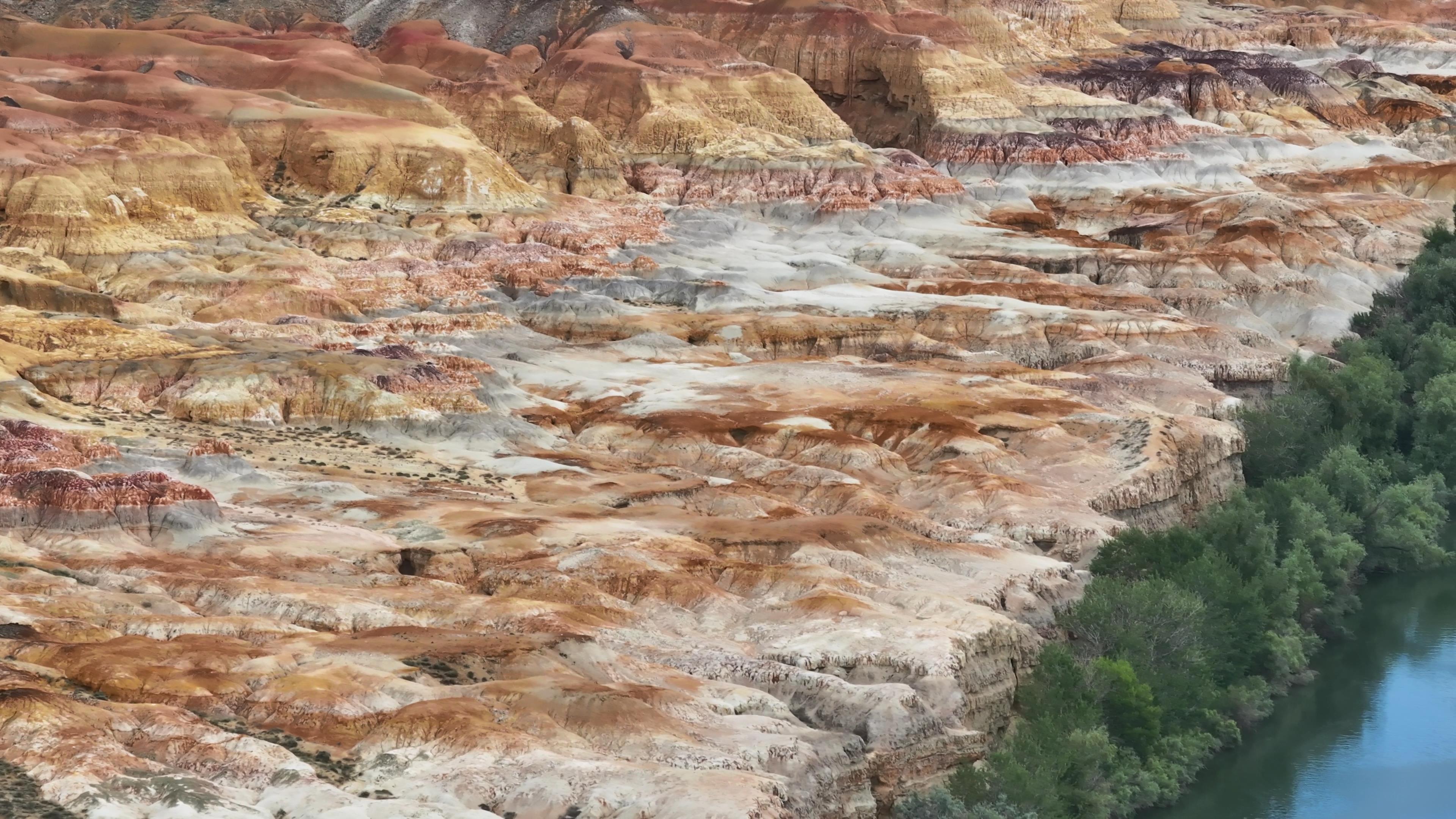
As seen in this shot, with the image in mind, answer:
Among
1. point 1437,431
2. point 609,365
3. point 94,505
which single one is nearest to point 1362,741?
point 1437,431

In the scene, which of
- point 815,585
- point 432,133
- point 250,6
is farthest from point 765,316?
point 250,6

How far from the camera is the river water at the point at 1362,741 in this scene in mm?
60094

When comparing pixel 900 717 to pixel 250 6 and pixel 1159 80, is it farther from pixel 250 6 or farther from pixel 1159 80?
pixel 250 6

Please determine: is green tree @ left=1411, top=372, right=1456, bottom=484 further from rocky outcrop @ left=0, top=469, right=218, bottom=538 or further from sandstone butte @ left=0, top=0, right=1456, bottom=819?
rocky outcrop @ left=0, top=469, right=218, bottom=538

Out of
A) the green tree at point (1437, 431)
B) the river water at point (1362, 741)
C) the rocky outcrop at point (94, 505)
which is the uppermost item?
the rocky outcrop at point (94, 505)

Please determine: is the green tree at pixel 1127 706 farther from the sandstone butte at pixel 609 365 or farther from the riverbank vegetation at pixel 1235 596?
the sandstone butte at pixel 609 365

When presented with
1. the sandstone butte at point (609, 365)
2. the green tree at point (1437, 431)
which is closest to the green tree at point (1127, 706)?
the sandstone butte at point (609, 365)

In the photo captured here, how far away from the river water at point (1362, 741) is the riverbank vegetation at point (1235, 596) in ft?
2.97

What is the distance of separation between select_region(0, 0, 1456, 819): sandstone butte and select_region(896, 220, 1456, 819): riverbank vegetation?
1.95 m

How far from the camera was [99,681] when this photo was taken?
154ft

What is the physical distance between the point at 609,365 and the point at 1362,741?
4795 centimetres

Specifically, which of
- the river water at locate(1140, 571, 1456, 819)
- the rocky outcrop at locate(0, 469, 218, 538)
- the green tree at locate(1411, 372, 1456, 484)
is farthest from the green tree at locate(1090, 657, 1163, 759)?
the green tree at locate(1411, 372, 1456, 484)

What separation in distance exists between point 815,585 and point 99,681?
2254 cm

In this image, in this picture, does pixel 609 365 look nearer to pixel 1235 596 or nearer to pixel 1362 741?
pixel 1235 596
